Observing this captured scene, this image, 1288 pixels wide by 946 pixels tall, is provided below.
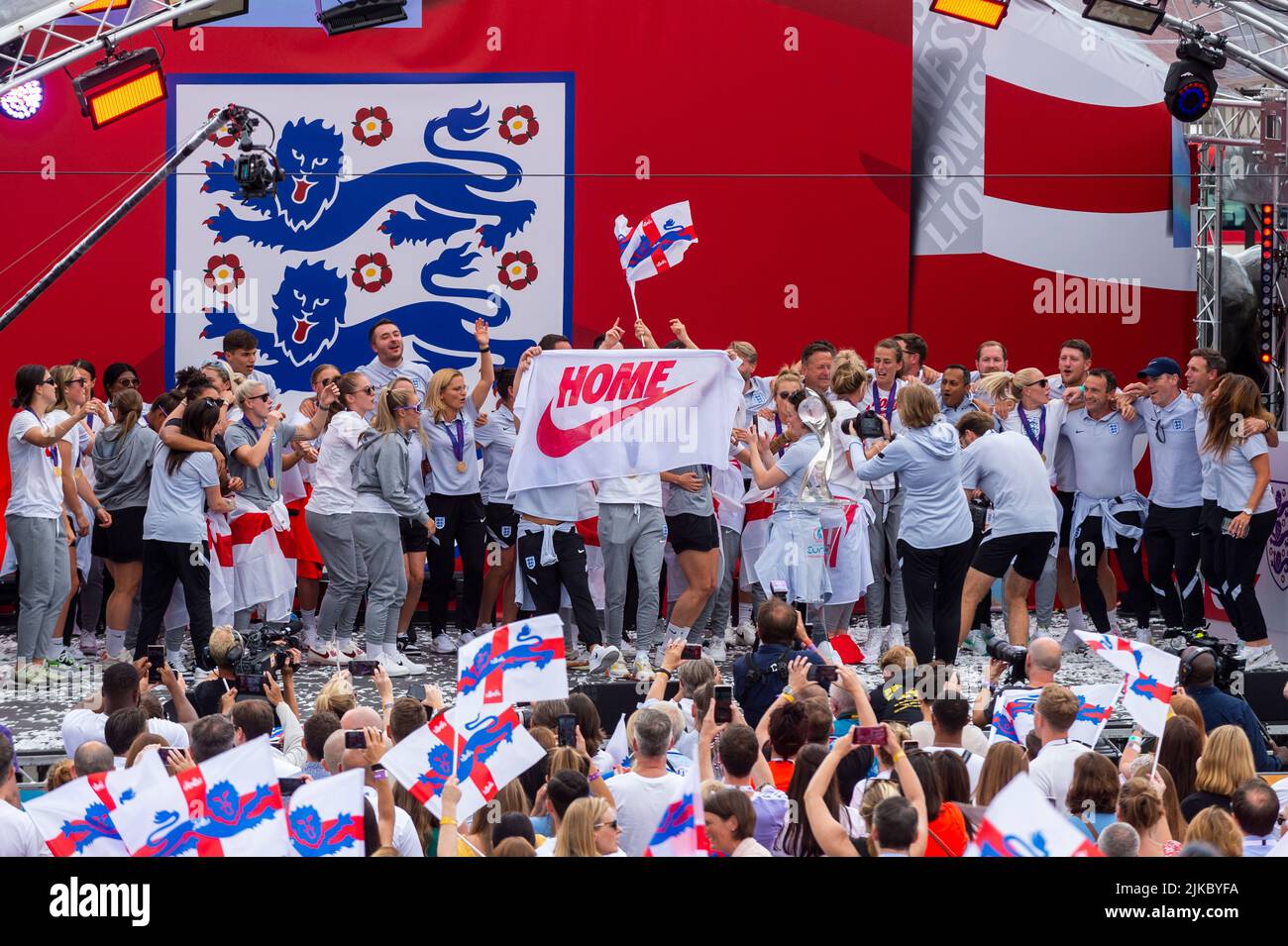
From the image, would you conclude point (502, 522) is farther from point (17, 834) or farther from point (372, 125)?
point (17, 834)

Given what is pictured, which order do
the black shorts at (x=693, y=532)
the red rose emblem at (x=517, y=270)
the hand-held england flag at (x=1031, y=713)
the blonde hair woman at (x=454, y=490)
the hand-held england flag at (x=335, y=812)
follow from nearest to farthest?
1. the hand-held england flag at (x=335, y=812)
2. the hand-held england flag at (x=1031, y=713)
3. the black shorts at (x=693, y=532)
4. the blonde hair woman at (x=454, y=490)
5. the red rose emblem at (x=517, y=270)

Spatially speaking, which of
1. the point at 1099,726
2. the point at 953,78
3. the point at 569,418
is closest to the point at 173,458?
the point at 569,418

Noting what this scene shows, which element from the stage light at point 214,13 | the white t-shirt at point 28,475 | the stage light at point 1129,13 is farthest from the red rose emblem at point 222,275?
the stage light at point 1129,13

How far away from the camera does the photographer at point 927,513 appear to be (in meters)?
8.09

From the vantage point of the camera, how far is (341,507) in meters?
8.62

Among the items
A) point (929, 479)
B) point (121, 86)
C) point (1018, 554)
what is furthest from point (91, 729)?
point (1018, 554)

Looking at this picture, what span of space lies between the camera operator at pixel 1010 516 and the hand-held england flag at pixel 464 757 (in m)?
4.61

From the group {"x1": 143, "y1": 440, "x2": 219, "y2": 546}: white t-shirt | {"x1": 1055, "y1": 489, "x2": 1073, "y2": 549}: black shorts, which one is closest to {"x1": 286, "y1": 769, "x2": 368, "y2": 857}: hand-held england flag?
{"x1": 143, "y1": 440, "x2": 219, "y2": 546}: white t-shirt

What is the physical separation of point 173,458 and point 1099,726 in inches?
186

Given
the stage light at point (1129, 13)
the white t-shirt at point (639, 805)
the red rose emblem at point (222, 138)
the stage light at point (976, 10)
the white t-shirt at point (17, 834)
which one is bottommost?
the white t-shirt at point (639, 805)

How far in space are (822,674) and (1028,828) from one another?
2660 millimetres

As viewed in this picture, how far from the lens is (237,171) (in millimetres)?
9547

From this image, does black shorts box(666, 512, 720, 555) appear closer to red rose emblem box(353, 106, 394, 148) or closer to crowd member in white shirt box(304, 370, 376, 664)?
crowd member in white shirt box(304, 370, 376, 664)

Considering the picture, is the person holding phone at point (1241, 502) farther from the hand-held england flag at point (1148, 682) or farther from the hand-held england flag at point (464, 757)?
the hand-held england flag at point (464, 757)
